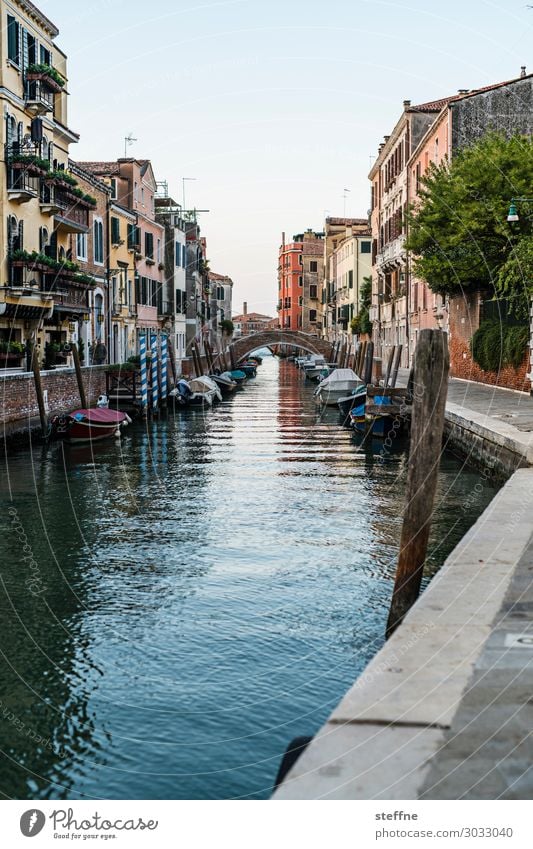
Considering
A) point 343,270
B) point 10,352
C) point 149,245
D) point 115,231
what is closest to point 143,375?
point 10,352

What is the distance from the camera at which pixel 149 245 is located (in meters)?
52.0

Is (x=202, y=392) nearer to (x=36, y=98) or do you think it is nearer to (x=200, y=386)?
(x=200, y=386)

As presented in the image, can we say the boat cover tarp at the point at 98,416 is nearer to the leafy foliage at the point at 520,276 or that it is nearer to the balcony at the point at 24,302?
the balcony at the point at 24,302

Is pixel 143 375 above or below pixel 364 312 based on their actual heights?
below

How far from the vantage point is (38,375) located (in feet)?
77.3

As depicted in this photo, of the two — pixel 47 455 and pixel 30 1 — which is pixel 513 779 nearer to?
pixel 47 455

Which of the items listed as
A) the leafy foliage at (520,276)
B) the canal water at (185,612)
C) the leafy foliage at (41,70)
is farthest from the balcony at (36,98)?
the leafy foliage at (520,276)

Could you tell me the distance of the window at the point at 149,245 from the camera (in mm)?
50984

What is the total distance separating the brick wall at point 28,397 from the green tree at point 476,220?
37.2 feet

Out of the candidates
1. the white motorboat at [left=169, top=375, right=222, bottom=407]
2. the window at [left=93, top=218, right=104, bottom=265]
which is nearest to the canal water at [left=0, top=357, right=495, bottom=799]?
the white motorboat at [left=169, top=375, right=222, bottom=407]

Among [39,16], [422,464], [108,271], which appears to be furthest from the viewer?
[108,271]

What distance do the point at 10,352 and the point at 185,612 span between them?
1764 centimetres

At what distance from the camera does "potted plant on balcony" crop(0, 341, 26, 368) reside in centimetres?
2586

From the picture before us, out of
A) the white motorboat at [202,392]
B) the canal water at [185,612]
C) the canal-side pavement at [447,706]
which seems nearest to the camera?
the canal-side pavement at [447,706]
